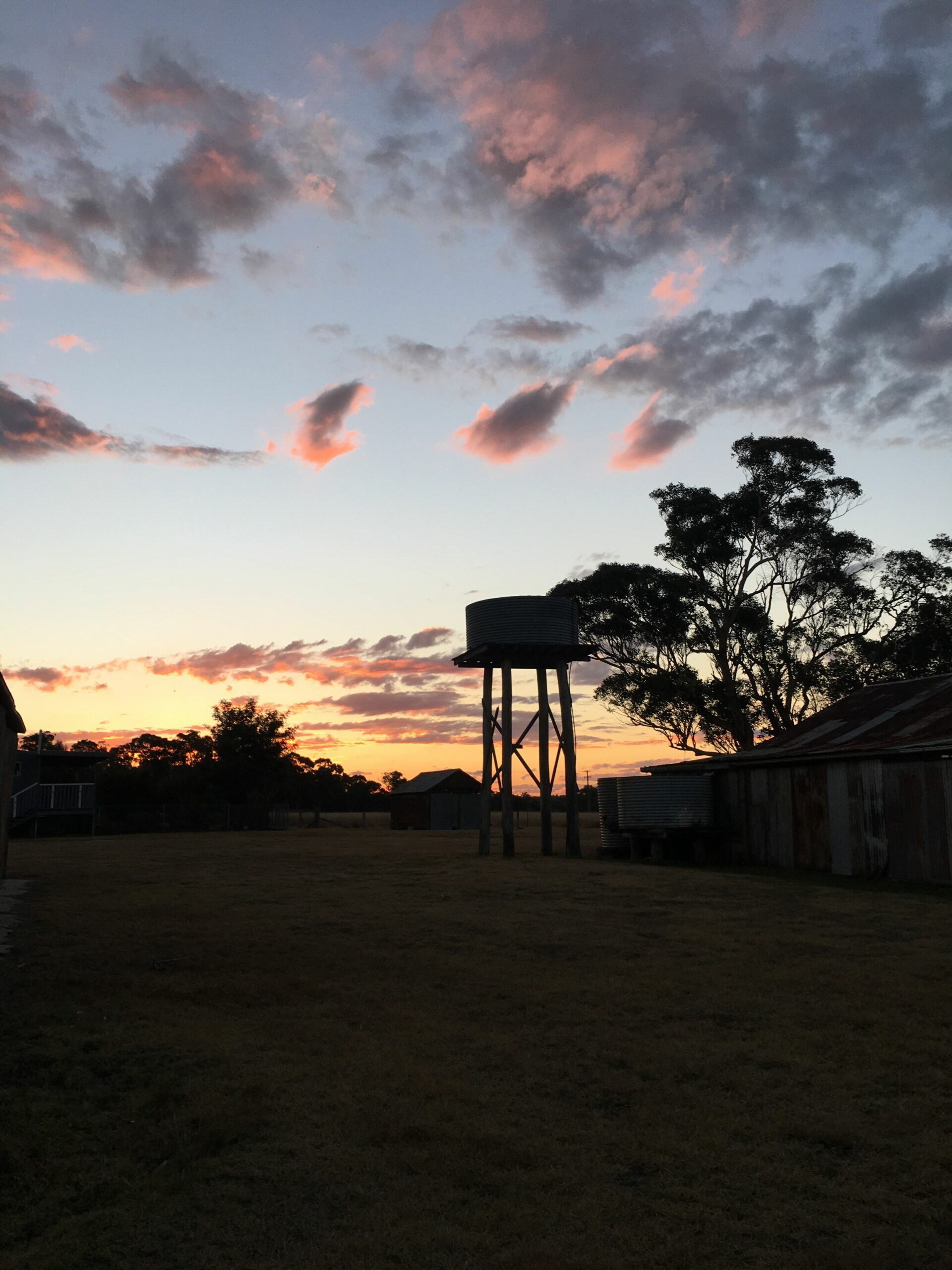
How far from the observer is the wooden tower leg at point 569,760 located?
26.8m

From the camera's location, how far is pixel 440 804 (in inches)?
2272

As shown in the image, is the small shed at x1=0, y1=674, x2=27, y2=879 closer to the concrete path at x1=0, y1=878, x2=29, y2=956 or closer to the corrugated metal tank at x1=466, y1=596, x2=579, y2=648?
the concrete path at x1=0, y1=878, x2=29, y2=956

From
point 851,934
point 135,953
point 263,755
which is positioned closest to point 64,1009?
point 135,953

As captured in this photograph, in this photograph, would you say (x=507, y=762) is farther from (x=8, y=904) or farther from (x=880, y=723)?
(x=8, y=904)

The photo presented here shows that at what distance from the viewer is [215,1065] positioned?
6539 mm

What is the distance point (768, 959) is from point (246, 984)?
18.1 feet

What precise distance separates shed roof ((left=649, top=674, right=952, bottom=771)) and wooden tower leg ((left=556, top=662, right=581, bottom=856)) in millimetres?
3362

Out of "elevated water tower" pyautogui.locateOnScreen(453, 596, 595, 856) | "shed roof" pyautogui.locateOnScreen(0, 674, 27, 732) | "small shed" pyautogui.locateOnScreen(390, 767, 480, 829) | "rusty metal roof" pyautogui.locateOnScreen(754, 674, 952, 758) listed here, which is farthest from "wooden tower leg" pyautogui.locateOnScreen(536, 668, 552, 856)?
"small shed" pyautogui.locateOnScreen(390, 767, 480, 829)

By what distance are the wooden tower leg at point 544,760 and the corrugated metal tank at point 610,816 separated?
5.20 feet

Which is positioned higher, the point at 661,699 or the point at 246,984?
the point at 661,699

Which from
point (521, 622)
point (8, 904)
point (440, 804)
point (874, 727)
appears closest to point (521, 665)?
point (521, 622)

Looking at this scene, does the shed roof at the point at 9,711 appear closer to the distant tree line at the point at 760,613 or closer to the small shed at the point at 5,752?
the small shed at the point at 5,752

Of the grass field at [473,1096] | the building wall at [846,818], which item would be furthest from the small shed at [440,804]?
the grass field at [473,1096]

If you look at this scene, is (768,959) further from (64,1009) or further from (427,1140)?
(64,1009)
